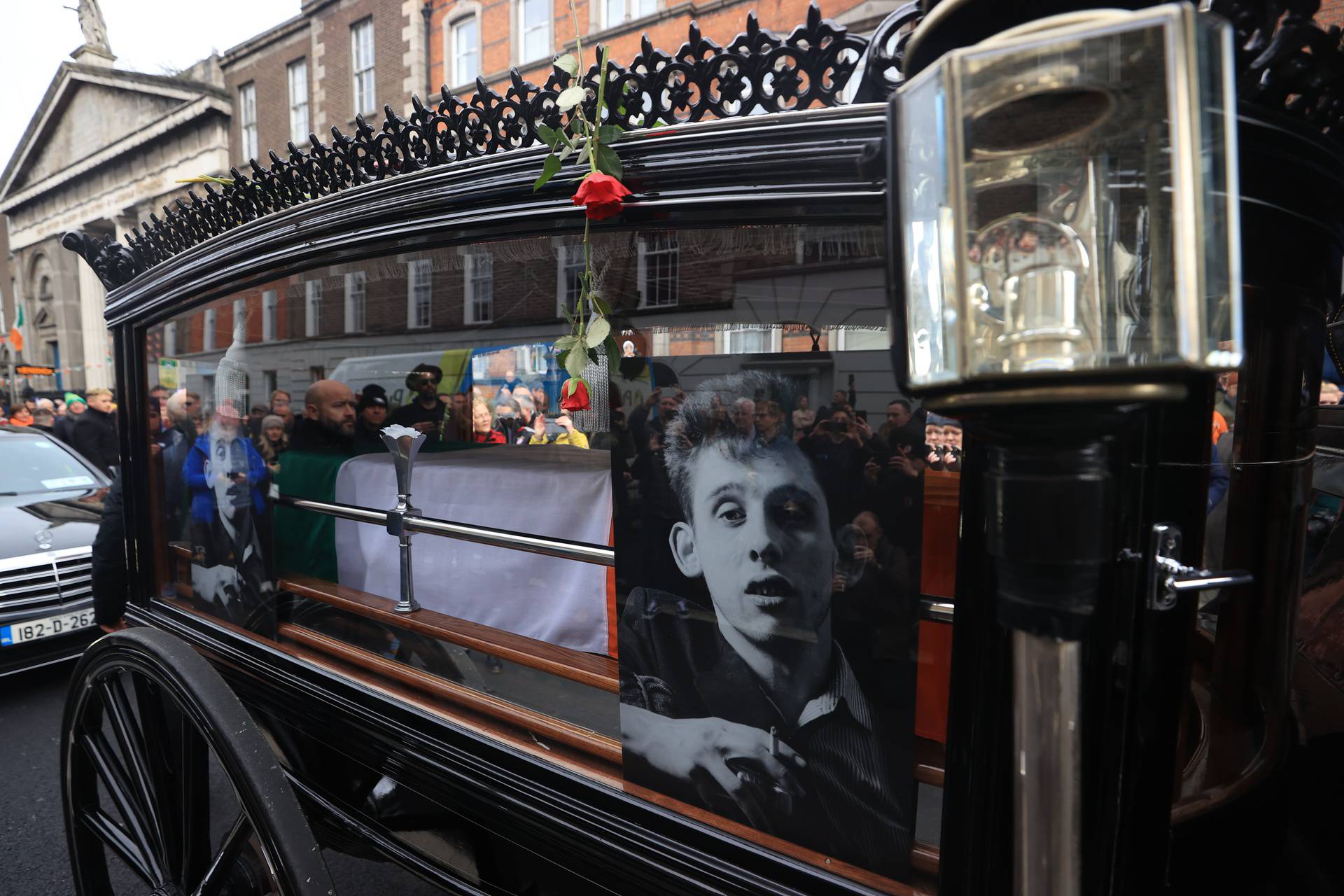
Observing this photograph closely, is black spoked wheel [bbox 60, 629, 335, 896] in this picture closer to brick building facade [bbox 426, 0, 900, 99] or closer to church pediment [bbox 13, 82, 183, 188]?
brick building facade [bbox 426, 0, 900, 99]

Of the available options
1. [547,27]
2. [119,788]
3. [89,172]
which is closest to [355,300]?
[119,788]

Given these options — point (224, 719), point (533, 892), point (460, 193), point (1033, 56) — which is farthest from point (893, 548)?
point (224, 719)

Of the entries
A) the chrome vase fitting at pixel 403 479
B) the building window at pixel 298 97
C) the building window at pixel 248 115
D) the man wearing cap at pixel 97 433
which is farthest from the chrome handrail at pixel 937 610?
the building window at pixel 248 115

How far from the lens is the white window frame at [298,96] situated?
17.8m

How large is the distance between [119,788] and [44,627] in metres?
3.18

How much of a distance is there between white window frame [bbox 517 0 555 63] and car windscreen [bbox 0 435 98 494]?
11.5m

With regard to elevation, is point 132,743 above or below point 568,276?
below

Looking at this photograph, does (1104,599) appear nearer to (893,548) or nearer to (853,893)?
(893,548)

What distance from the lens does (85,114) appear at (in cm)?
2266

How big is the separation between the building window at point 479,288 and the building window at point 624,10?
1237 cm

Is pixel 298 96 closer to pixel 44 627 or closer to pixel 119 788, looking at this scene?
pixel 44 627

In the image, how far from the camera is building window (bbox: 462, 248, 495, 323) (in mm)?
1296

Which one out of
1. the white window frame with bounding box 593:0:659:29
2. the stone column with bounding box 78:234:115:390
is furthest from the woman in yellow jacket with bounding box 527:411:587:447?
the stone column with bounding box 78:234:115:390

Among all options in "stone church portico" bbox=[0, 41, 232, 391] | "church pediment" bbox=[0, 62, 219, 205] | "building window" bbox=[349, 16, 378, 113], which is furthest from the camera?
"church pediment" bbox=[0, 62, 219, 205]
